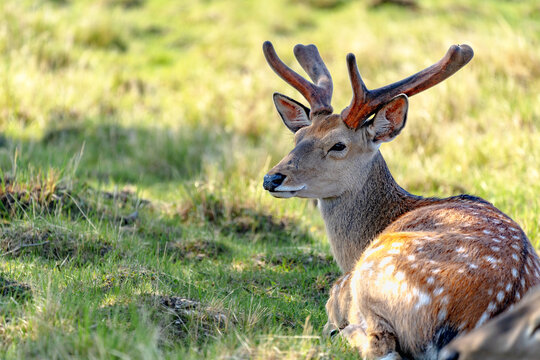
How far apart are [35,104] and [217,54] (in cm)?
467

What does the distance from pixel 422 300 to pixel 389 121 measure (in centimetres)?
170

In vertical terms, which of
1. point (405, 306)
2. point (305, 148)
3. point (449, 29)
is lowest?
point (405, 306)

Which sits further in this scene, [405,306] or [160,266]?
[160,266]

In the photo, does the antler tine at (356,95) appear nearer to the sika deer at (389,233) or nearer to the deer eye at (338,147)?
the sika deer at (389,233)

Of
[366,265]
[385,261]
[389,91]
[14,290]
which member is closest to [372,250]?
[366,265]

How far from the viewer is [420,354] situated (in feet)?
11.8

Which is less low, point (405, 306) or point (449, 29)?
point (449, 29)

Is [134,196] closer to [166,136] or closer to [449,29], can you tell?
[166,136]

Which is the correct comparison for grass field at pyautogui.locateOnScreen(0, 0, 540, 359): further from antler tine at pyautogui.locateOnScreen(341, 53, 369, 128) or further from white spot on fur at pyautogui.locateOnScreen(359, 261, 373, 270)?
antler tine at pyautogui.locateOnScreen(341, 53, 369, 128)

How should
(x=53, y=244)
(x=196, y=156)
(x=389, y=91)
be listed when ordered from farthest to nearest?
1. (x=196, y=156)
2. (x=53, y=244)
3. (x=389, y=91)

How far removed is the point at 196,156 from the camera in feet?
28.1

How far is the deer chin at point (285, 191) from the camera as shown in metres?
4.70

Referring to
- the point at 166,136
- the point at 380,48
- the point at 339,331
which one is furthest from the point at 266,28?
the point at 339,331

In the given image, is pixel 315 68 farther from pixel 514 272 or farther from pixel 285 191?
pixel 514 272
